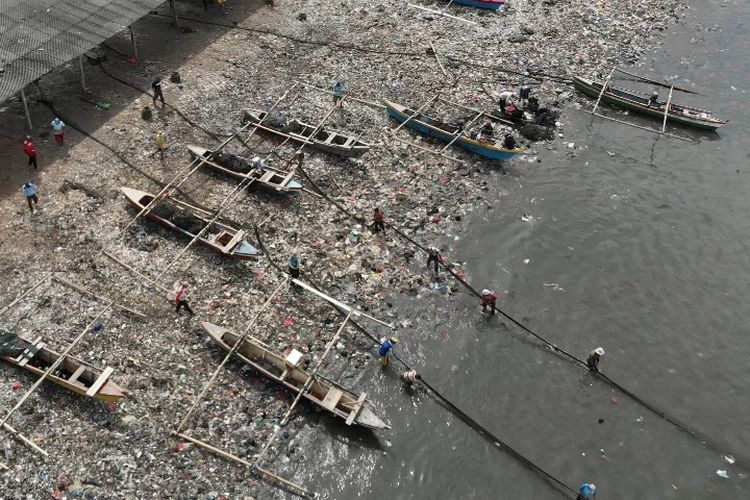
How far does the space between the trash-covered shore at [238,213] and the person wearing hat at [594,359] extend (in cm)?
477

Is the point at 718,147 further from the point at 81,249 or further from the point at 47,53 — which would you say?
the point at 47,53

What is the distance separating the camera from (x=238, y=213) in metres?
21.3

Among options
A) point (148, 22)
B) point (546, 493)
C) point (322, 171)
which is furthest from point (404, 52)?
point (546, 493)

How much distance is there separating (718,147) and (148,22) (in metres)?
29.5

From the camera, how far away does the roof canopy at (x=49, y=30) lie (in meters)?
22.4

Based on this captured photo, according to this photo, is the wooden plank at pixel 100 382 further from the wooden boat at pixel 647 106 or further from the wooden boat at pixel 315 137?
the wooden boat at pixel 647 106

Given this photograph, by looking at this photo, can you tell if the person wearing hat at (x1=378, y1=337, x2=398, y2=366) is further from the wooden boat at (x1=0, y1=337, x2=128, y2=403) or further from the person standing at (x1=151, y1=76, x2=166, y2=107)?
the person standing at (x1=151, y1=76, x2=166, y2=107)

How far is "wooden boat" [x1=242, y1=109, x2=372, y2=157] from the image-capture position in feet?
77.4

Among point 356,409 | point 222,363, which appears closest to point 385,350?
point 356,409

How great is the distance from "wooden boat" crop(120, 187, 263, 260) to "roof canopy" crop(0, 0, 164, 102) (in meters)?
6.65

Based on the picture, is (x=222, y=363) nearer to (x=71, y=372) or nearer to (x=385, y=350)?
(x=71, y=372)

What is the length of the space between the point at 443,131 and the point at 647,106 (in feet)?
34.7

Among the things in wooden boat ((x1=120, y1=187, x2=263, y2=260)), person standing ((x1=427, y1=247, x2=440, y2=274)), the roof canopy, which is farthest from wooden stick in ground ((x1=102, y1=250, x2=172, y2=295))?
person standing ((x1=427, y1=247, x2=440, y2=274))

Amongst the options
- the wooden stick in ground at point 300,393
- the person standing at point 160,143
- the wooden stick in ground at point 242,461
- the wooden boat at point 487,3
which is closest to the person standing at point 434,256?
the wooden stick in ground at point 300,393
